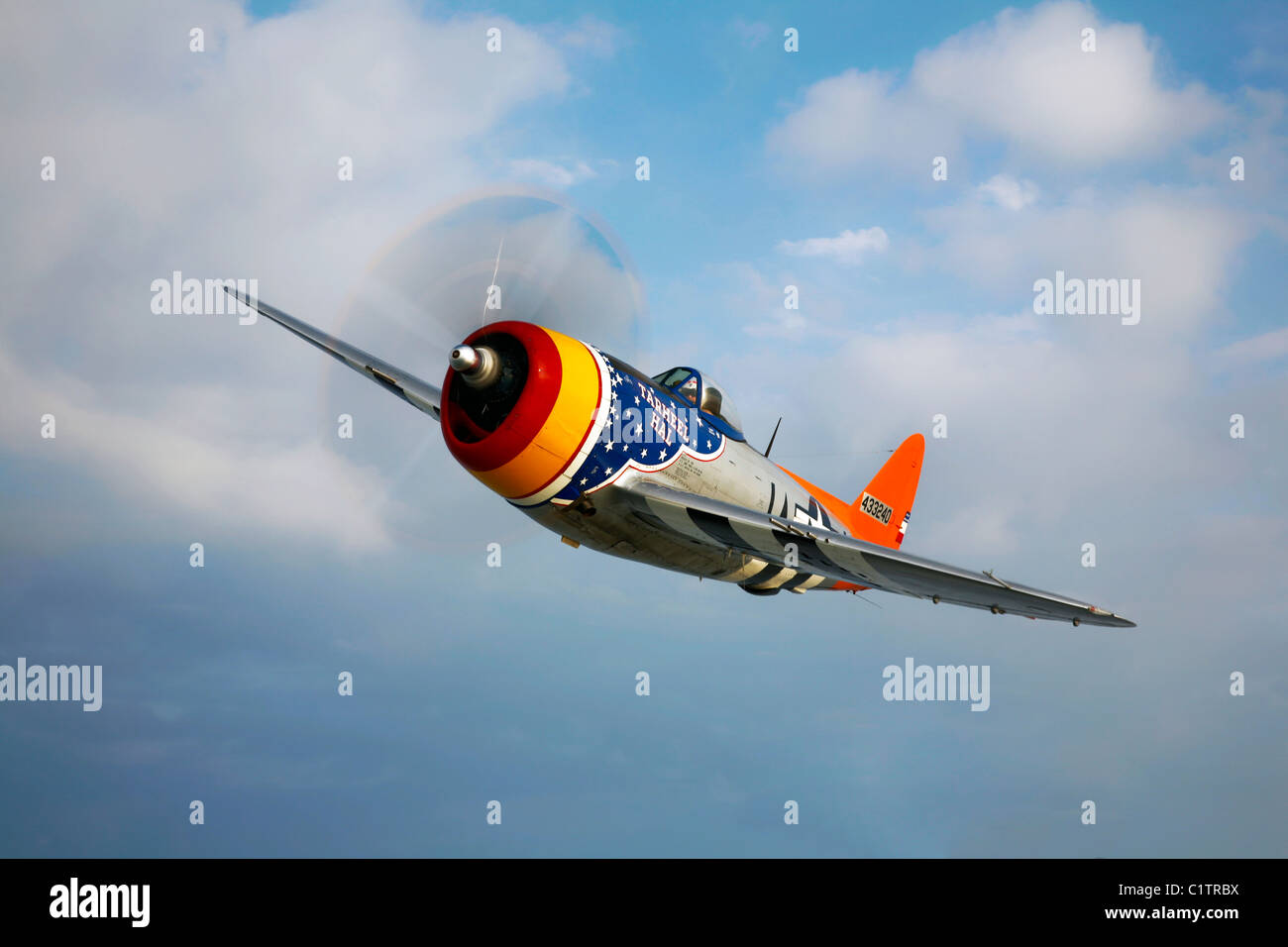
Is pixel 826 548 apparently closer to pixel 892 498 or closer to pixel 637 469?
pixel 637 469

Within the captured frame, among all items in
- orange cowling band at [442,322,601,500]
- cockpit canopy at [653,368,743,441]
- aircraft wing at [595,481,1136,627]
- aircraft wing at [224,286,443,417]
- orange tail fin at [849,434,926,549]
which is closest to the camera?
orange cowling band at [442,322,601,500]

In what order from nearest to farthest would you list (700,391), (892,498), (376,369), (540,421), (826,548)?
(540,421), (826,548), (700,391), (376,369), (892,498)

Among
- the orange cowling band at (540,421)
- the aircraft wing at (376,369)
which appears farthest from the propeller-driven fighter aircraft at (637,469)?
the aircraft wing at (376,369)

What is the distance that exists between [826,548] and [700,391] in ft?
13.4

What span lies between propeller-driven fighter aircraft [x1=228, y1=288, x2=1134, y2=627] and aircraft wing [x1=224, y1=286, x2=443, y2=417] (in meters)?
3.93

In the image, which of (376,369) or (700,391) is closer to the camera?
(700,391)

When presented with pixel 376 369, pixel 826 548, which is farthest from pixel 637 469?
pixel 376 369

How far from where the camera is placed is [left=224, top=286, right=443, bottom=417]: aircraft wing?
21078mm

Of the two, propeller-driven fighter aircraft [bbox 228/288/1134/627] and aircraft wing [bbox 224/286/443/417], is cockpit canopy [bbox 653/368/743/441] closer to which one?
propeller-driven fighter aircraft [bbox 228/288/1134/627]

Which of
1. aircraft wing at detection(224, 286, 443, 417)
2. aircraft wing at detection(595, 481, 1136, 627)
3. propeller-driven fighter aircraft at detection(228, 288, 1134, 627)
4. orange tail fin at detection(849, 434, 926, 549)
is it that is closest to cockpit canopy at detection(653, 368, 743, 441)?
propeller-driven fighter aircraft at detection(228, 288, 1134, 627)

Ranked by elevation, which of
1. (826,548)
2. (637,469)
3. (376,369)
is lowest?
(826,548)

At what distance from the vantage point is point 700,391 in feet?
63.8
